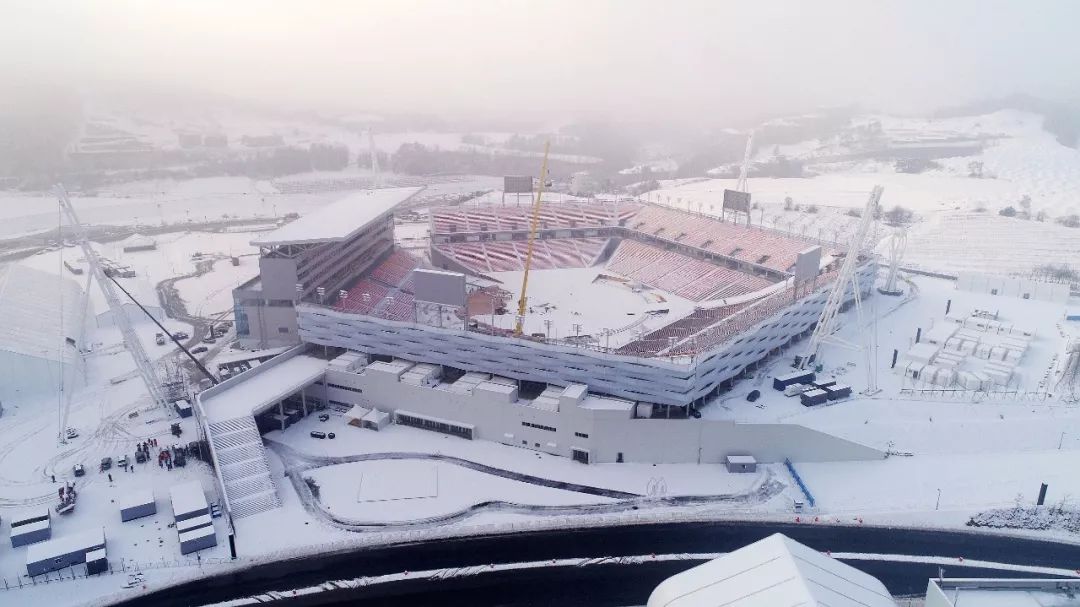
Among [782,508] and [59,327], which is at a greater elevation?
[59,327]

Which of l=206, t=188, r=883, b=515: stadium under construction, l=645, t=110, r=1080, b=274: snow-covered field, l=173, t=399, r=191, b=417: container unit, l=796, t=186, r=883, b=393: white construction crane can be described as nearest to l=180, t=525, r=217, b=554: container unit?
l=206, t=188, r=883, b=515: stadium under construction

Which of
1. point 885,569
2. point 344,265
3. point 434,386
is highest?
point 344,265

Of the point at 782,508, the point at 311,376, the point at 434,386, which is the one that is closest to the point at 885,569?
the point at 782,508

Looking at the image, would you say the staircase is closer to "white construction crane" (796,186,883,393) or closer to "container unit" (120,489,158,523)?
"container unit" (120,489,158,523)

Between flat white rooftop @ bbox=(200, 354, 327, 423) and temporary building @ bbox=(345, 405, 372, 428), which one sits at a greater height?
flat white rooftop @ bbox=(200, 354, 327, 423)

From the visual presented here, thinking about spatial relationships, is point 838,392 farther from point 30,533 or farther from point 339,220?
point 30,533

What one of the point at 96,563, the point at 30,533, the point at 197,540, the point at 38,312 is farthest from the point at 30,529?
the point at 38,312

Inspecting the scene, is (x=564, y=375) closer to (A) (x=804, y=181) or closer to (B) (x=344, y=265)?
(B) (x=344, y=265)
